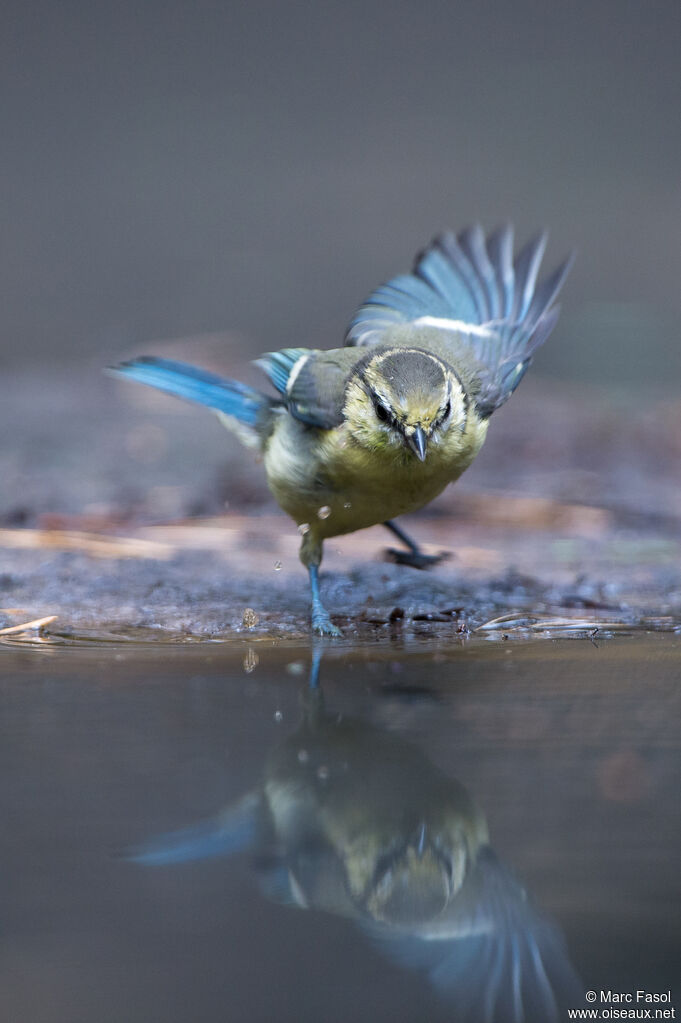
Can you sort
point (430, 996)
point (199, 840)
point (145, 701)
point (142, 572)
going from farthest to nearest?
point (142, 572)
point (145, 701)
point (199, 840)
point (430, 996)

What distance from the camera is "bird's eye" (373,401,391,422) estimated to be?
108 inches

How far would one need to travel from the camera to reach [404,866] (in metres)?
1.35

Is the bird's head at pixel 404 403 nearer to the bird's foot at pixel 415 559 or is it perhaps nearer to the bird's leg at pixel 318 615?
the bird's leg at pixel 318 615

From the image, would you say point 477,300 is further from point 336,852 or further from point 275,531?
point 336,852

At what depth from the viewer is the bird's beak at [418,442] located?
2.65 meters

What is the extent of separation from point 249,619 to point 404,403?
2.14ft

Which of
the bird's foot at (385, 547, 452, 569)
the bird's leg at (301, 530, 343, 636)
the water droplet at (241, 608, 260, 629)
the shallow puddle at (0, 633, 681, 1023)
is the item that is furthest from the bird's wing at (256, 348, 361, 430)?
the shallow puddle at (0, 633, 681, 1023)

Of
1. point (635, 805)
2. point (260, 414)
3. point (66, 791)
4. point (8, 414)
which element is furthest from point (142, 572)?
point (8, 414)

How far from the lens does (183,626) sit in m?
2.79

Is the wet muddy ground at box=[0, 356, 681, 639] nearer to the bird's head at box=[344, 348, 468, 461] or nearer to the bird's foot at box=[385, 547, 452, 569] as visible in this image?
the bird's foot at box=[385, 547, 452, 569]

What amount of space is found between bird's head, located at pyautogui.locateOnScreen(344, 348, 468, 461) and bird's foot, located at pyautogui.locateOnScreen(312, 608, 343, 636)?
1.44ft

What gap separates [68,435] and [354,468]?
301 cm

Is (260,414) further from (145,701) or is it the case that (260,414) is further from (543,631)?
(145,701)

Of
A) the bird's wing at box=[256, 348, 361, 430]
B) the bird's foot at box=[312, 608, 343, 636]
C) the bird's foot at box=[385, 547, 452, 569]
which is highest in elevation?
the bird's wing at box=[256, 348, 361, 430]
